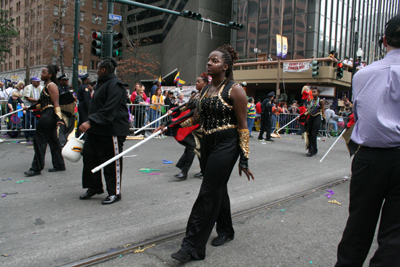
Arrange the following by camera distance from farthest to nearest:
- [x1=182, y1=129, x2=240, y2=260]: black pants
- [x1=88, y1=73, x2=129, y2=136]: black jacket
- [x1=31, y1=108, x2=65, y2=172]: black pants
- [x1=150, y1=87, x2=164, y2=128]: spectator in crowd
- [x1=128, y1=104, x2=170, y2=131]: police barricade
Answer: [x1=150, y1=87, x2=164, y2=128]: spectator in crowd → [x1=128, y1=104, x2=170, y2=131]: police barricade → [x1=31, y1=108, x2=65, y2=172]: black pants → [x1=88, y1=73, x2=129, y2=136]: black jacket → [x1=182, y1=129, x2=240, y2=260]: black pants

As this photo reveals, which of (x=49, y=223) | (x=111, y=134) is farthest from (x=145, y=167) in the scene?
(x=49, y=223)

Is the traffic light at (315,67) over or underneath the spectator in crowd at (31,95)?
over

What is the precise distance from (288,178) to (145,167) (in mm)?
3048

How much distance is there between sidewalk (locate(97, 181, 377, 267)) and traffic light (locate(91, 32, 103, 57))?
8.86 m

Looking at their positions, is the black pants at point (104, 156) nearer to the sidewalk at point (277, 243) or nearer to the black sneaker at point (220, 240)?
the sidewalk at point (277, 243)

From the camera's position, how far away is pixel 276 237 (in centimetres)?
360

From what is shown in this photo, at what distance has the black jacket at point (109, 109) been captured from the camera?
14.3 ft

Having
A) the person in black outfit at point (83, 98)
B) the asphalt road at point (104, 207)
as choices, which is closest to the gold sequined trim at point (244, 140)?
the asphalt road at point (104, 207)

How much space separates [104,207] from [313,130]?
23.8 feet

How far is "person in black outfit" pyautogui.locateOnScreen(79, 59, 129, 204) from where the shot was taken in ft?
14.7

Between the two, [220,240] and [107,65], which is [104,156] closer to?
[107,65]

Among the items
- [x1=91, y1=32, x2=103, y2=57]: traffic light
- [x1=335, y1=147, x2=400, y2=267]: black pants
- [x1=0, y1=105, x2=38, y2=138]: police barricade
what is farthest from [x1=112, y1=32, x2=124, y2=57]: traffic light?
[x1=335, y1=147, x2=400, y2=267]: black pants

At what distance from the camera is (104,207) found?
14.6 ft

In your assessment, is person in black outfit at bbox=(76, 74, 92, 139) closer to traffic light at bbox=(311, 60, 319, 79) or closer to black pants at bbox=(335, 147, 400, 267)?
black pants at bbox=(335, 147, 400, 267)
